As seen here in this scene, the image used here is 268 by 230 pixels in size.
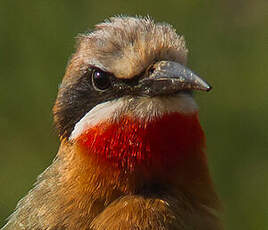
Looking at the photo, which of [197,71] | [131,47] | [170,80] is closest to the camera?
[170,80]

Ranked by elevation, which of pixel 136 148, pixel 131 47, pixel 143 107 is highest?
pixel 131 47

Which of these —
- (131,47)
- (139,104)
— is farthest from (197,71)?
(139,104)

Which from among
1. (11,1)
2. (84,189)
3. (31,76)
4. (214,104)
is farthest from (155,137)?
(11,1)

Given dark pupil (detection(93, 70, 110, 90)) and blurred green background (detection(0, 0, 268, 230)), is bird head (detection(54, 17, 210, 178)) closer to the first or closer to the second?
dark pupil (detection(93, 70, 110, 90))

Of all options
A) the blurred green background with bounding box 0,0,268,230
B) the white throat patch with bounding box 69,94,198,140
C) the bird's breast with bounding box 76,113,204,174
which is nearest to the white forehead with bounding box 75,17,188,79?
the white throat patch with bounding box 69,94,198,140

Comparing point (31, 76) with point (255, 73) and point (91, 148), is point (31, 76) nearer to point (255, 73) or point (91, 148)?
point (255, 73)

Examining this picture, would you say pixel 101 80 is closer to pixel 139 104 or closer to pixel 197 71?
pixel 139 104

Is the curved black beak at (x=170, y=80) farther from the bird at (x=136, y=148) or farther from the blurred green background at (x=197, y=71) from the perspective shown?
the blurred green background at (x=197, y=71)

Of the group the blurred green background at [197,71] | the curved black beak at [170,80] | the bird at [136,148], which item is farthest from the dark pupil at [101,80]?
the blurred green background at [197,71]
